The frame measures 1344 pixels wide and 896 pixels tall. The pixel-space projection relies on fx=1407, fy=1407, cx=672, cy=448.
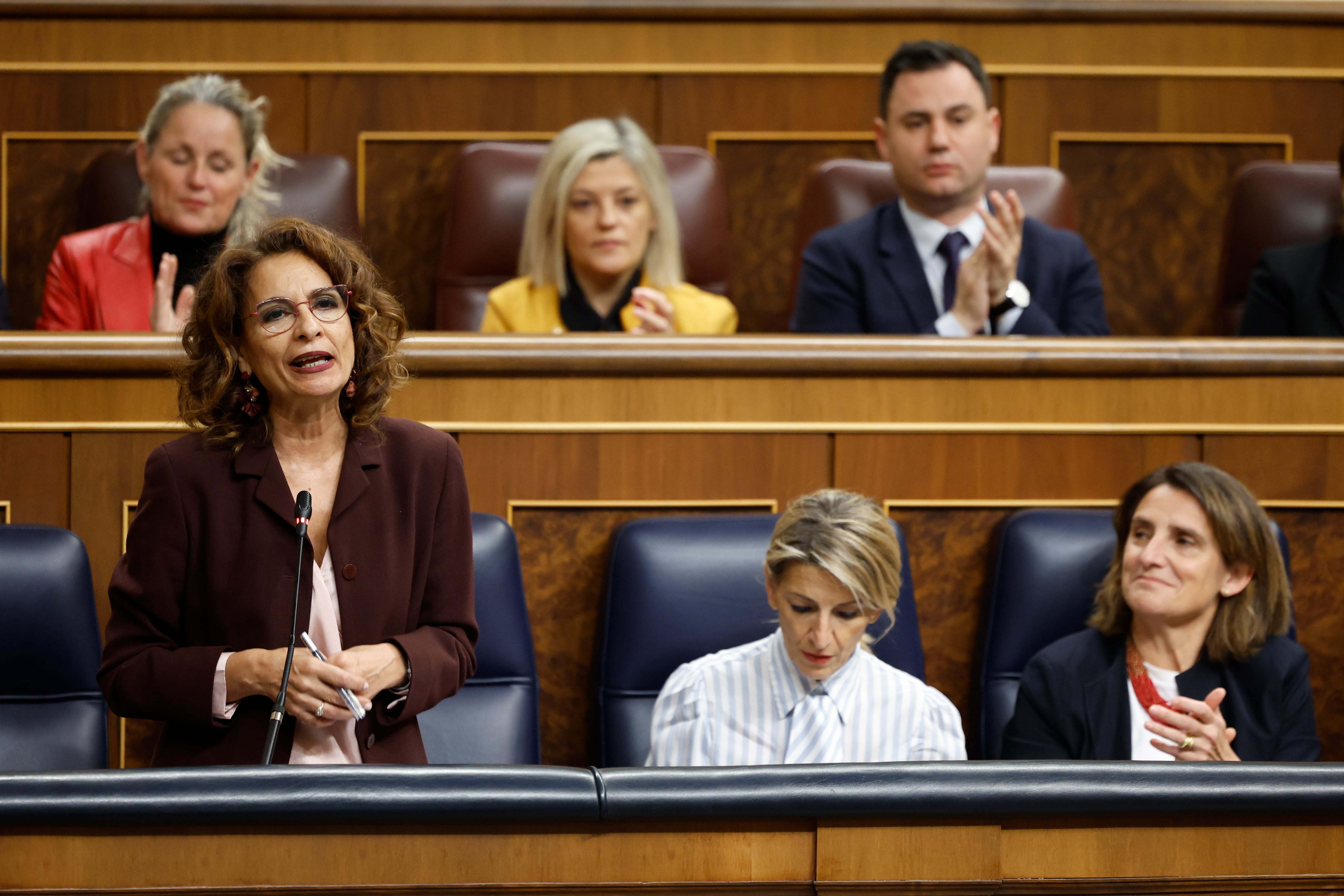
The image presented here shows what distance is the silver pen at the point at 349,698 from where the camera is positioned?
0.74 meters

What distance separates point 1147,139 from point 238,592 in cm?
129

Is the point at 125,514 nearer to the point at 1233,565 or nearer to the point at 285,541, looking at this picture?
the point at 285,541

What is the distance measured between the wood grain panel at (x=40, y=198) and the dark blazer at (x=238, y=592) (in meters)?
0.96

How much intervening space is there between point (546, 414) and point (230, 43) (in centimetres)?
85

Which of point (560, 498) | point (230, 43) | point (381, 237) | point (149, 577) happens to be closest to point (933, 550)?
point (560, 498)

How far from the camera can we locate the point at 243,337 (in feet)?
2.65

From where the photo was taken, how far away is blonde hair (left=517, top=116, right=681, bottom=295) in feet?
4.68

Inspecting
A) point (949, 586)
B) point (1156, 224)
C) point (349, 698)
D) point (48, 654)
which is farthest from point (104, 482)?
point (1156, 224)

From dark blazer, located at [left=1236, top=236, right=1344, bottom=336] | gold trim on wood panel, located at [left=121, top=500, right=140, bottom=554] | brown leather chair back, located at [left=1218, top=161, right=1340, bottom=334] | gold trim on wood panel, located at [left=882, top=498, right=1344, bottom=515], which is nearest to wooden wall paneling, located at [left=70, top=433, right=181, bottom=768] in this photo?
gold trim on wood panel, located at [left=121, top=500, right=140, bottom=554]

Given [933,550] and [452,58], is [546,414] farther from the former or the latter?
[452,58]

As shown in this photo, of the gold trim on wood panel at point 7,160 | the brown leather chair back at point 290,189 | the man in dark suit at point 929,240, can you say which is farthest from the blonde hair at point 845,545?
the gold trim on wood panel at point 7,160

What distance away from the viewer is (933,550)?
109cm

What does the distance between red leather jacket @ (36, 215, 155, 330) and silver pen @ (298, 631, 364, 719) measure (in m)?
0.74

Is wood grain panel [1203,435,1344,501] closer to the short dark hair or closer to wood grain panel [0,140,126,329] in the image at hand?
the short dark hair
